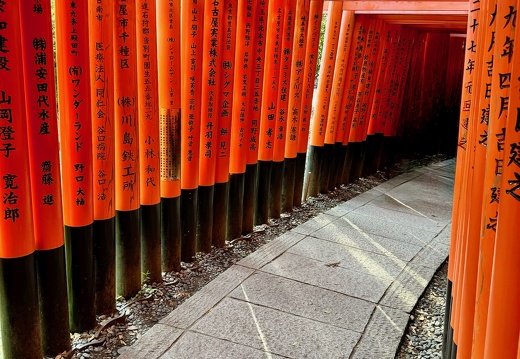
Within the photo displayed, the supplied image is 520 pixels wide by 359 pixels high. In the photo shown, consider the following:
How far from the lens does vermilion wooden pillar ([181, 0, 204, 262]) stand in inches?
157

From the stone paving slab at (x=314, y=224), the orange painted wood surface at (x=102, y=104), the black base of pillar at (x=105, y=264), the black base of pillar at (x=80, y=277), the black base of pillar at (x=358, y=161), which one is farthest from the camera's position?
the black base of pillar at (x=358, y=161)

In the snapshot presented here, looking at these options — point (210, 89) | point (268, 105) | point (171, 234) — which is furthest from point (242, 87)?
point (171, 234)

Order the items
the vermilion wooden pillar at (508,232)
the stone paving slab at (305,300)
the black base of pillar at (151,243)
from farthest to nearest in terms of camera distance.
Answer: the black base of pillar at (151,243) < the stone paving slab at (305,300) < the vermilion wooden pillar at (508,232)

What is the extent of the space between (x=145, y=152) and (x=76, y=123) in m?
0.82

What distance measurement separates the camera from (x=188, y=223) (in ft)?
14.7

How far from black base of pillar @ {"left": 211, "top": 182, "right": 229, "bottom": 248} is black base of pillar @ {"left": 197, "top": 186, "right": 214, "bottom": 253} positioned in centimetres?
14

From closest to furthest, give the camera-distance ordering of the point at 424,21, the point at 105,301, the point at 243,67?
1. the point at 105,301
2. the point at 243,67
3. the point at 424,21

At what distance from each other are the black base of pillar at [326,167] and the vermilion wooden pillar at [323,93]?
0.05m

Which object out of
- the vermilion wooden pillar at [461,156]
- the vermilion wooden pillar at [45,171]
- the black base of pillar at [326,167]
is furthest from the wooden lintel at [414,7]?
the vermilion wooden pillar at [45,171]

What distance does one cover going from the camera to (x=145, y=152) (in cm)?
376

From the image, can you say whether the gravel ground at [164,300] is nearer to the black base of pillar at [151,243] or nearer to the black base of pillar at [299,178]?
the black base of pillar at [151,243]

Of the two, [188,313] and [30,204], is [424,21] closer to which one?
[188,313]

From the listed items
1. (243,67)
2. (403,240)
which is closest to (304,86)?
(243,67)

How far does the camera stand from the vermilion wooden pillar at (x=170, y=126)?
12.3ft
